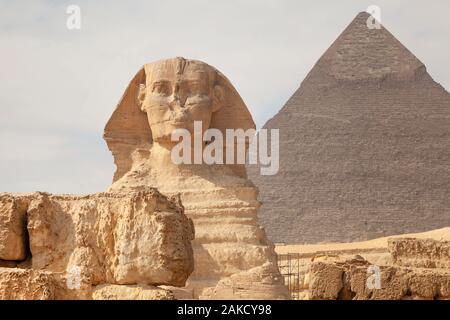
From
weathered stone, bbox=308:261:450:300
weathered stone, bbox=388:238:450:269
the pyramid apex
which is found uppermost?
the pyramid apex

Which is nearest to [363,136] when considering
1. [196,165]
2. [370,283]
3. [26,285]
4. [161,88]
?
[196,165]

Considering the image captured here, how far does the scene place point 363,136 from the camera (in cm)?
14050

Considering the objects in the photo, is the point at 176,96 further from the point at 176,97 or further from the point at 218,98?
the point at 218,98

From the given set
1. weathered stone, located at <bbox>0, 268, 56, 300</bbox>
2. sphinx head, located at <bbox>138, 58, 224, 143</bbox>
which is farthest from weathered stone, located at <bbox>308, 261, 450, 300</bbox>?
sphinx head, located at <bbox>138, 58, 224, 143</bbox>

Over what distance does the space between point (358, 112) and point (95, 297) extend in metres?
135

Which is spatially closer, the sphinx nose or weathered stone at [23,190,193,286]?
weathered stone at [23,190,193,286]

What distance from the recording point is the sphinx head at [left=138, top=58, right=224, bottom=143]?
1442 cm

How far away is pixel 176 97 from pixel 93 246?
8665 mm

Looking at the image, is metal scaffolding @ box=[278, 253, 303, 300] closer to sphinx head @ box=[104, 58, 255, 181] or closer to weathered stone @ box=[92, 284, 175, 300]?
sphinx head @ box=[104, 58, 255, 181]

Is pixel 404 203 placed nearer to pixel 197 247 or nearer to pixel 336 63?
pixel 336 63

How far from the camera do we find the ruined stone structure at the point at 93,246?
5531mm

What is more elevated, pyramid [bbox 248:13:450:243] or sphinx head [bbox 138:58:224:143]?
pyramid [bbox 248:13:450:243]
